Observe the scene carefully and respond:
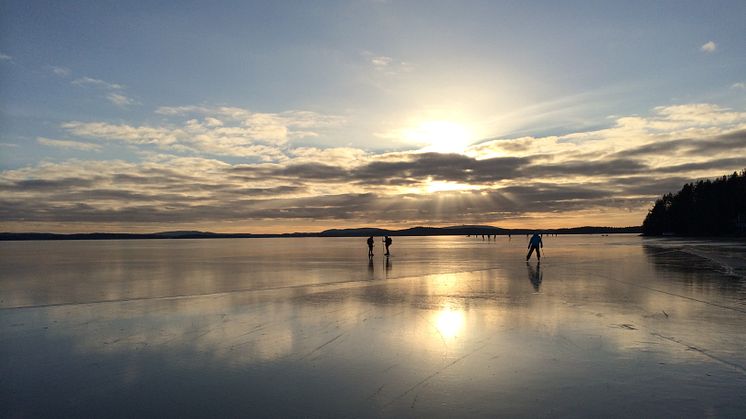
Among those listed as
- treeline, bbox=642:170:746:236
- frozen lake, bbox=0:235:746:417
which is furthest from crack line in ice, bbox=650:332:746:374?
treeline, bbox=642:170:746:236

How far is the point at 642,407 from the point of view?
4711 mm

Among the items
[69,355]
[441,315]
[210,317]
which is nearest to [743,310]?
[441,315]

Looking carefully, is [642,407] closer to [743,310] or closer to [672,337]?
[672,337]

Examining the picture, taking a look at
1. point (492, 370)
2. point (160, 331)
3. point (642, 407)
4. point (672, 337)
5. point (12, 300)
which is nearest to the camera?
point (642, 407)

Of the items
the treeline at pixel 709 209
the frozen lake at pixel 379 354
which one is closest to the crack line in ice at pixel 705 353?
the frozen lake at pixel 379 354

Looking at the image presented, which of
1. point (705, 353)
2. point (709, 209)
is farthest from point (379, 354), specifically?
point (709, 209)

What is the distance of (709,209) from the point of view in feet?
330

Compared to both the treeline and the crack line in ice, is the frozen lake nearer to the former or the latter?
the crack line in ice

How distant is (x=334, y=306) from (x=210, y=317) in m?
2.86

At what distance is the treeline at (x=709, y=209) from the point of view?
309 feet

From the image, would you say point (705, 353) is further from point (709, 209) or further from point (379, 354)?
point (709, 209)

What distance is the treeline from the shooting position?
94.3m

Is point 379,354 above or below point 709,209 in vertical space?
below

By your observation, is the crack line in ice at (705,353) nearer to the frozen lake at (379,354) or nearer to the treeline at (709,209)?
the frozen lake at (379,354)
